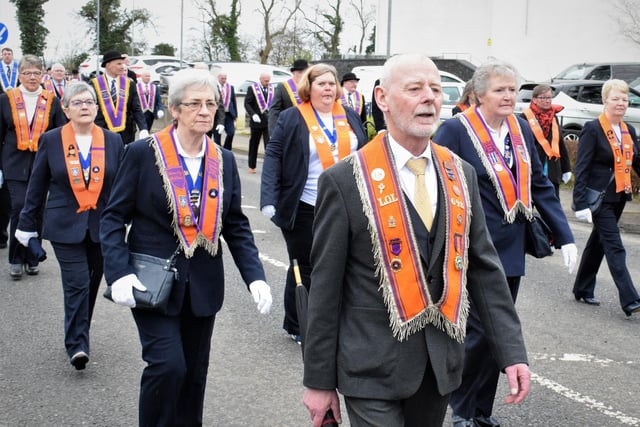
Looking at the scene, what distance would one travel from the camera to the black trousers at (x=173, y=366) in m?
3.97

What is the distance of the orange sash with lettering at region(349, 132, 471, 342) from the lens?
9.90ft

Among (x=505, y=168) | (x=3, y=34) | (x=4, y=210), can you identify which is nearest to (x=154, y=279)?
(x=505, y=168)

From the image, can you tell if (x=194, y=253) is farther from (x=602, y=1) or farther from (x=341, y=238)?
(x=602, y=1)

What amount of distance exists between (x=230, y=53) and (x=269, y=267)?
5199cm

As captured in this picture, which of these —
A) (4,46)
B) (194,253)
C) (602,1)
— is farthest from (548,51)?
(194,253)

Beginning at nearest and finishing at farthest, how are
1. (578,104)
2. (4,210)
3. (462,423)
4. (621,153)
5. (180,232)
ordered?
(180,232) < (462,423) < (621,153) < (4,210) < (578,104)

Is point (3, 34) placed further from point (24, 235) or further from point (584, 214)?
point (584, 214)

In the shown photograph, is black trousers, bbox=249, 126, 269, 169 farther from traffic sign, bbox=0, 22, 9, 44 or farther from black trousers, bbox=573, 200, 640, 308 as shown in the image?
black trousers, bbox=573, 200, 640, 308

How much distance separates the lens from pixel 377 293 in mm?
3062

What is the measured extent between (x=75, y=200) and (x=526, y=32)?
38589mm

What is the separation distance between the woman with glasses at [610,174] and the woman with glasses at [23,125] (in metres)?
5.09

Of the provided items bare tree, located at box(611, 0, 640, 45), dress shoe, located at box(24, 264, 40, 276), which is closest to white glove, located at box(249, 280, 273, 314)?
dress shoe, located at box(24, 264, 40, 276)

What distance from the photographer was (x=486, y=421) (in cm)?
489

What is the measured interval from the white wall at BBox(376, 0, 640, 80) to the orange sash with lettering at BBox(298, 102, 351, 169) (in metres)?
35.2
